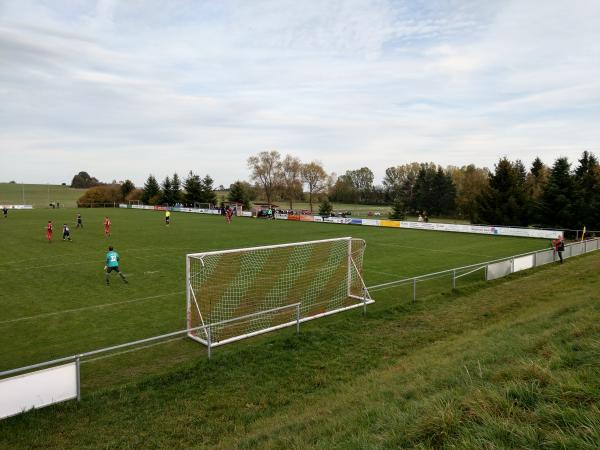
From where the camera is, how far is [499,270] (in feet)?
63.5

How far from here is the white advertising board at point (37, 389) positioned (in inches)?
279

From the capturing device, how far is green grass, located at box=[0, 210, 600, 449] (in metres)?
4.50

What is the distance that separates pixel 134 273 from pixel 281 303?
922 centimetres

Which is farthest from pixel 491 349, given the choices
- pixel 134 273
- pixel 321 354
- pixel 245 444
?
pixel 134 273

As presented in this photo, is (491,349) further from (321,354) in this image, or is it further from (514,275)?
→ (514,275)

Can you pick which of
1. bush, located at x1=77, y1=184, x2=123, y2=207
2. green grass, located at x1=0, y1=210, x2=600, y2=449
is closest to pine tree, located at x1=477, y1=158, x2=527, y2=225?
green grass, located at x1=0, y1=210, x2=600, y2=449

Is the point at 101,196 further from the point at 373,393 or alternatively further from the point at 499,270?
the point at 373,393

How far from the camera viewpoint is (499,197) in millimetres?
50969

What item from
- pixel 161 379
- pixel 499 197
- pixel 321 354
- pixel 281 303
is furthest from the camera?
pixel 499 197

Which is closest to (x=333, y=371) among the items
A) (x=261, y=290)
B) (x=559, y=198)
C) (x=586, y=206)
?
(x=261, y=290)

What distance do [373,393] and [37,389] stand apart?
5.90m

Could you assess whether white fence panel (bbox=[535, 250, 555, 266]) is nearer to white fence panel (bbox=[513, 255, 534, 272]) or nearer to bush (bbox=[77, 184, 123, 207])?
white fence panel (bbox=[513, 255, 534, 272])

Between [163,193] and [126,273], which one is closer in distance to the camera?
[126,273]

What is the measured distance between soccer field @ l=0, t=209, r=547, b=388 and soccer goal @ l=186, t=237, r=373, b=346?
987mm
